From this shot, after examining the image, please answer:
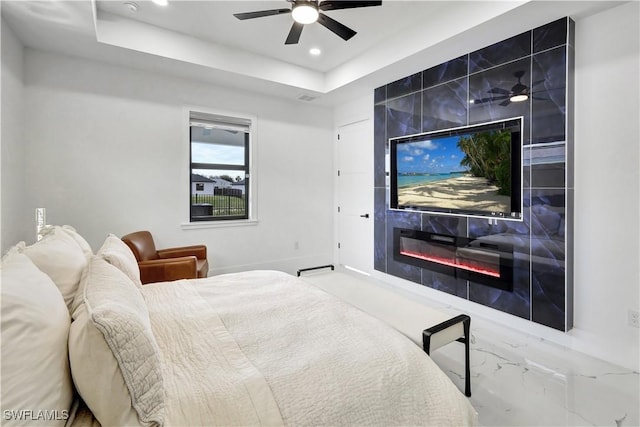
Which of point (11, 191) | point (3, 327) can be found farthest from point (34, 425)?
point (11, 191)

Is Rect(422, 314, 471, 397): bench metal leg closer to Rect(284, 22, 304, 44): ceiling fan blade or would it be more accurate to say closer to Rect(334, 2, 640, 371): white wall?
Rect(334, 2, 640, 371): white wall

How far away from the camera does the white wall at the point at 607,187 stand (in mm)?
2357

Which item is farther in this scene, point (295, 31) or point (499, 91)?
point (499, 91)

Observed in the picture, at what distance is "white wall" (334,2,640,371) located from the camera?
236 centimetres

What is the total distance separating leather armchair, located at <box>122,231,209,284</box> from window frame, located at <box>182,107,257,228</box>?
1.58ft

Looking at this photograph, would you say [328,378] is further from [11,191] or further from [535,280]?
[11,191]

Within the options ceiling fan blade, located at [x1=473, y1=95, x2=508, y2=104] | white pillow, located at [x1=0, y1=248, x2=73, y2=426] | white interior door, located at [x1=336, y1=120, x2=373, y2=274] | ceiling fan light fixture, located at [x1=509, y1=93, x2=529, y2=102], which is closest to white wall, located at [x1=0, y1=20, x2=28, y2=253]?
white pillow, located at [x1=0, y1=248, x2=73, y2=426]

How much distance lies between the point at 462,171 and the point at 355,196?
1895 mm

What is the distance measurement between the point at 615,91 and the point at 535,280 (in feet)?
5.38

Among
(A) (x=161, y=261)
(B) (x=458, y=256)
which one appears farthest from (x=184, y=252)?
(B) (x=458, y=256)

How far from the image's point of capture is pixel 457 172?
3398 mm

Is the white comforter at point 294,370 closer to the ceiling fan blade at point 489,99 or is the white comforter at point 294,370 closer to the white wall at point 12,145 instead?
the white wall at point 12,145

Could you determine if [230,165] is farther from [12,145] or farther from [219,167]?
Answer: [12,145]

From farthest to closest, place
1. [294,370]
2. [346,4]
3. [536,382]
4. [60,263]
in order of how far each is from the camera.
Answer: [346,4] → [536,382] → [60,263] → [294,370]
